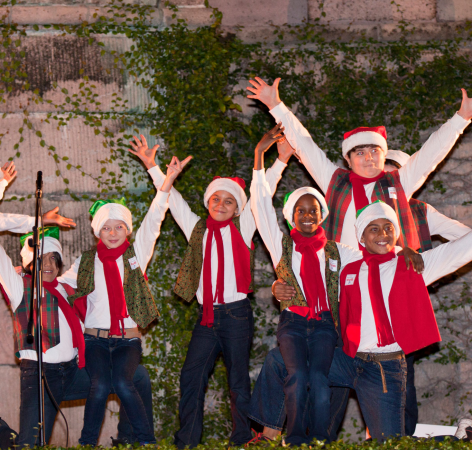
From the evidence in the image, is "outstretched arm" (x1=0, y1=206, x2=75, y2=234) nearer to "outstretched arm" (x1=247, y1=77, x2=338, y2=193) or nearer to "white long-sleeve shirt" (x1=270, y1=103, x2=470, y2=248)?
"outstretched arm" (x1=247, y1=77, x2=338, y2=193)

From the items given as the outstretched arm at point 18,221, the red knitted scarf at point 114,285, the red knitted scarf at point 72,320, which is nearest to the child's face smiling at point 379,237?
the red knitted scarf at point 114,285

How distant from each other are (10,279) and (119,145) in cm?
181

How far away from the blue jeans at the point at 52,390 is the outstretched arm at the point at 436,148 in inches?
97.7

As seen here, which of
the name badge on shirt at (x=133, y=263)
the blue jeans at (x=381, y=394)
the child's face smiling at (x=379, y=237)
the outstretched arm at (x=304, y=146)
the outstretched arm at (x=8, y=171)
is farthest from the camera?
the outstretched arm at (x=8, y=171)

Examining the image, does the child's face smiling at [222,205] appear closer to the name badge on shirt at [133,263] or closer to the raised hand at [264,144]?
the raised hand at [264,144]

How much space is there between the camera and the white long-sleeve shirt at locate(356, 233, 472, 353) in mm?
3771

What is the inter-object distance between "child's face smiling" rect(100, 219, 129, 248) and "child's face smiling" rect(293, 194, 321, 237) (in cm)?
131

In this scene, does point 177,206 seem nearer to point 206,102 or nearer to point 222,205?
point 222,205

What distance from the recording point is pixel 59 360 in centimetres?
429

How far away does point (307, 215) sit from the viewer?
4.22 meters

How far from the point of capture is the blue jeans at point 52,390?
4152mm

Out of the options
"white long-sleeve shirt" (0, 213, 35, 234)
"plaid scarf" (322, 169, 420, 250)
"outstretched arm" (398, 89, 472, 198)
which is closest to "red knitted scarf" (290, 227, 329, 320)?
"plaid scarf" (322, 169, 420, 250)

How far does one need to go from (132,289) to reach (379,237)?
1.81 metres

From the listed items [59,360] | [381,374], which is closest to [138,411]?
[59,360]
